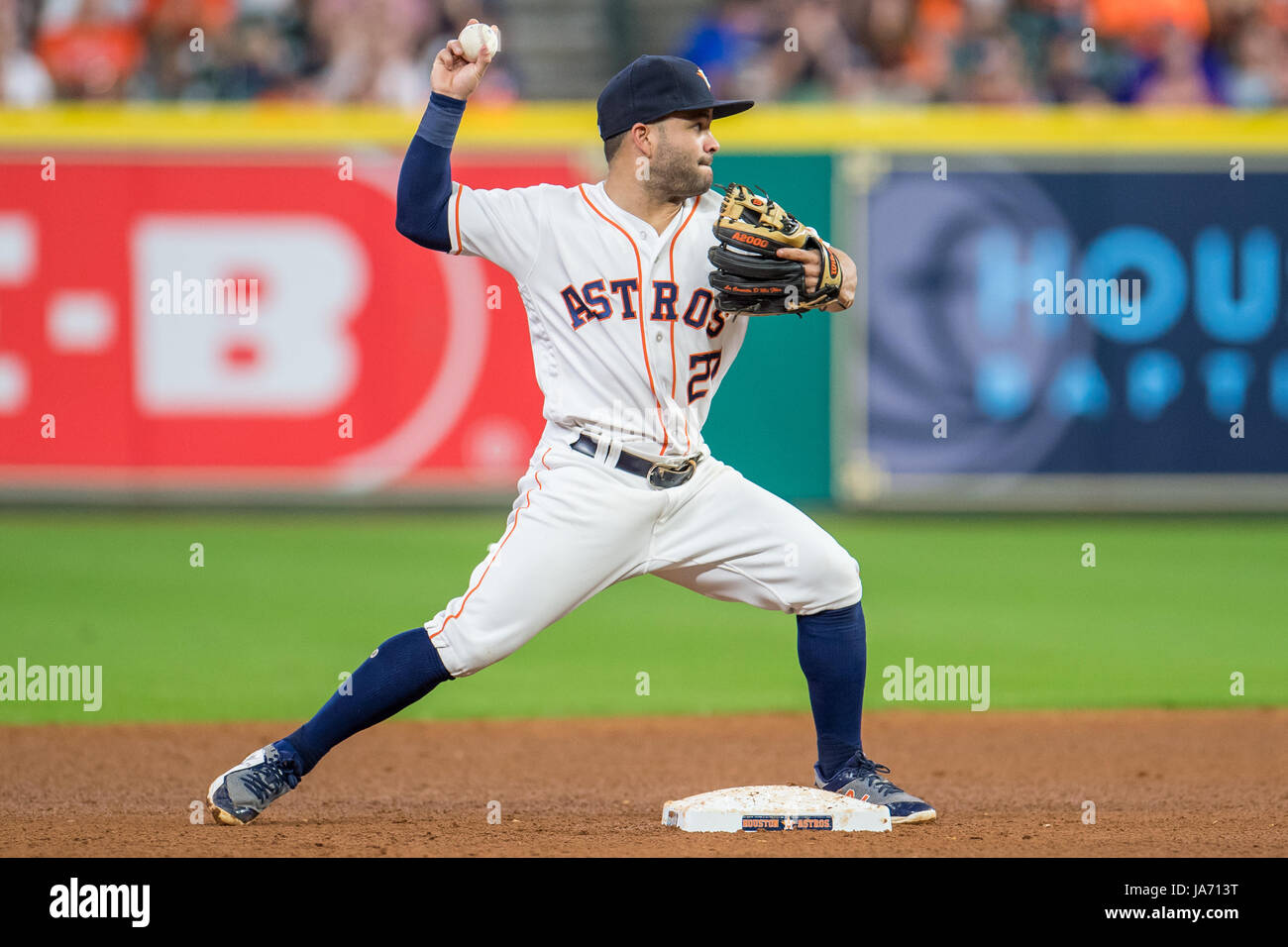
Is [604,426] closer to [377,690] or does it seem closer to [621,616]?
[377,690]

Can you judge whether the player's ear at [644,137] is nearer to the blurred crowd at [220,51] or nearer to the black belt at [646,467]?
the black belt at [646,467]

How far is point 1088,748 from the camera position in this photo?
6195 millimetres

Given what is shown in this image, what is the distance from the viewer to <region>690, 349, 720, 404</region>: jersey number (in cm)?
457

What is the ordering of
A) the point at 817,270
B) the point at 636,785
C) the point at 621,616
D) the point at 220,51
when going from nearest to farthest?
the point at 817,270 < the point at 636,785 < the point at 621,616 < the point at 220,51

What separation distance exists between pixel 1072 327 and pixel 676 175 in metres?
7.29

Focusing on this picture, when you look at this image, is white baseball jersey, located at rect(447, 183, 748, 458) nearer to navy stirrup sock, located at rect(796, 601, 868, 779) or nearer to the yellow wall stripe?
navy stirrup sock, located at rect(796, 601, 868, 779)

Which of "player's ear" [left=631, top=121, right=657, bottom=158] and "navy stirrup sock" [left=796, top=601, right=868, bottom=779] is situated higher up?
"player's ear" [left=631, top=121, right=657, bottom=158]

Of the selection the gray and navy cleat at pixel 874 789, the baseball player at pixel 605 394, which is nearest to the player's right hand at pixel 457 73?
the baseball player at pixel 605 394

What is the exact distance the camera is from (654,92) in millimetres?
4457

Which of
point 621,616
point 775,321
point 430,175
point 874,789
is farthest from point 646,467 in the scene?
point 775,321

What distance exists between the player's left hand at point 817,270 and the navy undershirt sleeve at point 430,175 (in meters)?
0.86

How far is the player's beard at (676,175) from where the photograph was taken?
4.50 m

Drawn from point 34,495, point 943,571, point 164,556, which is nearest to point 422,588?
point 164,556

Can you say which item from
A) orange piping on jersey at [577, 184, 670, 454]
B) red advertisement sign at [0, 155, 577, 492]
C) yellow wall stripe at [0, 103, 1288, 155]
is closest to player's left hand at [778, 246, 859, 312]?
orange piping on jersey at [577, 184, 670, 454]
